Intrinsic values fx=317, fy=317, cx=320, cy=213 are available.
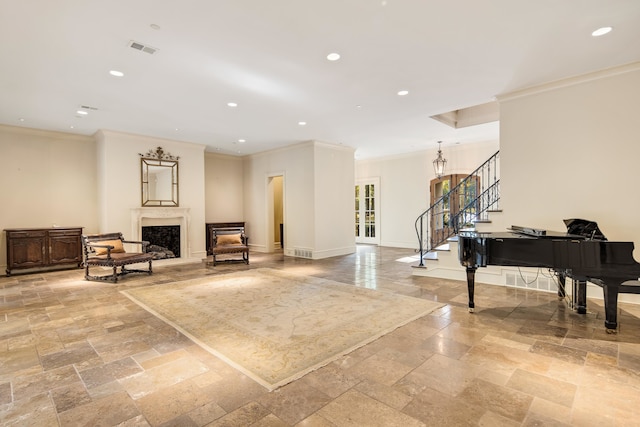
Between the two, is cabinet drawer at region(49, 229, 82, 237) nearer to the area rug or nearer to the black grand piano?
A: the area rug

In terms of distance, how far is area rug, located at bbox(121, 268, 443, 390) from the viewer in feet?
8.68

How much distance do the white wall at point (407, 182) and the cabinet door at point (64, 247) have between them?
8.28 metres

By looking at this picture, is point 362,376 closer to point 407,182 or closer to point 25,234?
point 25,234

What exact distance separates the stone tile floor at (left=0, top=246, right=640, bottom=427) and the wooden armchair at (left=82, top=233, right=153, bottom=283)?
175 centimetres

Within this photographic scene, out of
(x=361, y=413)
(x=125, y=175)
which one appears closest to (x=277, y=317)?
(x=361, y=413)

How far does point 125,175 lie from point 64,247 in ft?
6.31

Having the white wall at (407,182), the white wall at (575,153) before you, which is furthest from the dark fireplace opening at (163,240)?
the white wall at (575,153)

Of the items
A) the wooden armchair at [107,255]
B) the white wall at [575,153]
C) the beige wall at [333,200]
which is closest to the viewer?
the white wall at [575,153]

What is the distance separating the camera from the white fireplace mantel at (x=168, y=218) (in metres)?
7.29

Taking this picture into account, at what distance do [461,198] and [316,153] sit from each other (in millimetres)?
4306

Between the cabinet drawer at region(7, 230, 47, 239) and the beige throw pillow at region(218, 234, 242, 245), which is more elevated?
the cabinet drawer at region(7, 230, 47, 239)

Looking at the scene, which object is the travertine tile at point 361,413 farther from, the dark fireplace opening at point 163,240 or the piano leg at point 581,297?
the dark fireplace opening at point 163,240

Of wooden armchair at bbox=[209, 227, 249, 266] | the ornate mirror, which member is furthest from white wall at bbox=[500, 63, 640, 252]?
the ornate mirror

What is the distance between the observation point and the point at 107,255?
5.67 meters
